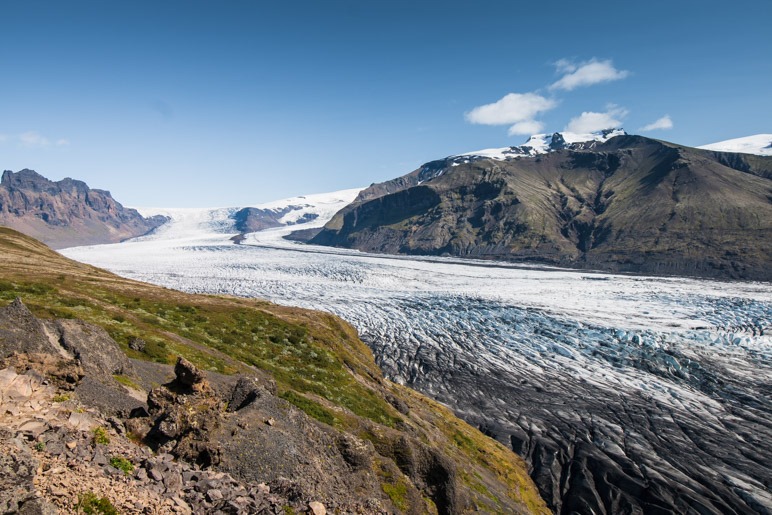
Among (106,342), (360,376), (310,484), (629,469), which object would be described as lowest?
(629,469)

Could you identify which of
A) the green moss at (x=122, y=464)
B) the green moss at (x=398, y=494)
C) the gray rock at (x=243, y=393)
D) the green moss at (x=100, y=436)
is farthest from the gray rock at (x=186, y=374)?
the green moss at (x=398, y=494)

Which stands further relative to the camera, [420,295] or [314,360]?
[420,295]

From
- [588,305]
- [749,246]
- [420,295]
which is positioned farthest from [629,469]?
[749,246]

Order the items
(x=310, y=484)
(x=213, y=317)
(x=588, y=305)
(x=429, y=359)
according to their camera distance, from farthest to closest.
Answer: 1. (x=588, y=305)
2. (x=429, y=359)
3. (x=213, y=317)
4. (x=310, y=484)

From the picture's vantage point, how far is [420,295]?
12731cm

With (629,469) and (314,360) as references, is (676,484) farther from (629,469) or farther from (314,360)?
(314,360)

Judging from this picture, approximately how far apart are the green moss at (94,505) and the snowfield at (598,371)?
39.3 meters

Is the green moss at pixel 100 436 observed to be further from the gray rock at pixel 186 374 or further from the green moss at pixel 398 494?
the green moss at pixel 398 494

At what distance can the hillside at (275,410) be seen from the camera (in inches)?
610

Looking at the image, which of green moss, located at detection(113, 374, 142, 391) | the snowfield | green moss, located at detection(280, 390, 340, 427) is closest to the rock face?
green moss, located at detection(113, 374, 142, 391)

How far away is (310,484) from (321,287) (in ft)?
409

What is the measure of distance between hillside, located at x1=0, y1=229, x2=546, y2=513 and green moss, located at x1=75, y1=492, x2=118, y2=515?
2.01 metres

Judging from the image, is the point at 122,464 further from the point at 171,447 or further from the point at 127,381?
the point at 127,381

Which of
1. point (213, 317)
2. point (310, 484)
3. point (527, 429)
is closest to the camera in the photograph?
point (310, 484)
